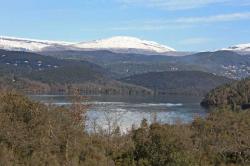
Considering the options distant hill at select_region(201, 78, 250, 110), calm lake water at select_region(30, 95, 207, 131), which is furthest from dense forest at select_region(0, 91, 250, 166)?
distant hill at select_region(201, 78, 250, 110)

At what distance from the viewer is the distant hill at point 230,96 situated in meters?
104

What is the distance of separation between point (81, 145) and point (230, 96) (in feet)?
277

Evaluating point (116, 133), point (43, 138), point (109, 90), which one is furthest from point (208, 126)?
point (109, 90)

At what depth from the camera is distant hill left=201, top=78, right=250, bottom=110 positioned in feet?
340

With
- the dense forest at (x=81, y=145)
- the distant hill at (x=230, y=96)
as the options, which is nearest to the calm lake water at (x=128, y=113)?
the distant hill at (x=230, y=96)

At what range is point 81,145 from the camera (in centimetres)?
3166

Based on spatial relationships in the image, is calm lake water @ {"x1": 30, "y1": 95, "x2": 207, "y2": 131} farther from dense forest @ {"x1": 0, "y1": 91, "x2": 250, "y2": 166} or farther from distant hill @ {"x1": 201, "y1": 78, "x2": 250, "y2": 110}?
dense forest @ {"x1": 0, "y1": 91, "x2": 250, "y2": 166}

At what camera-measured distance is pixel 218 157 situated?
33.0m

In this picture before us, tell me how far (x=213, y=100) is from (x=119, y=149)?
8648cm

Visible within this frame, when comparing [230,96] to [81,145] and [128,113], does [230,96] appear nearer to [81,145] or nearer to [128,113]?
[128,113]

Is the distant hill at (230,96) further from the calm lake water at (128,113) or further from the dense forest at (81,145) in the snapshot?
the dense forest at (81,145)

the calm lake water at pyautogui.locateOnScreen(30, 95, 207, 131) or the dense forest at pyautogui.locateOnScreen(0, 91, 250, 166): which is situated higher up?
the dense forest at pyautogui.locateOnScreen(0, 91, 250, 166)

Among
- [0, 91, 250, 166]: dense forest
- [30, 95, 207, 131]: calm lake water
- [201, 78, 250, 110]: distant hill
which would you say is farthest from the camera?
[201, 78, 250, 110]: distant hill

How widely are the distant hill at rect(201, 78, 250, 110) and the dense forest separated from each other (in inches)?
2601
